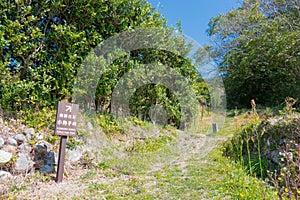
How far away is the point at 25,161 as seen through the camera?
398 cm

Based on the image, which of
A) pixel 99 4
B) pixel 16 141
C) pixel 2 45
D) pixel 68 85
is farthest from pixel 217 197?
pixel 99 4

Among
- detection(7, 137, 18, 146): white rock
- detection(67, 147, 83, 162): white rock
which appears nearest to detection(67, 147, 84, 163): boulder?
detection(67, 147, 83, 162): white rock

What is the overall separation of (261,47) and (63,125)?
10.3m

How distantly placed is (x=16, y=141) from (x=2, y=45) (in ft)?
6.48

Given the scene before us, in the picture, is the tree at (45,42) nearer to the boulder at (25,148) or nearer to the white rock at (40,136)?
the white rock at (40,136)

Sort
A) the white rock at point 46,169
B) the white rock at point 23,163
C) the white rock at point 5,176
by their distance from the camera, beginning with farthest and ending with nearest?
the white rock at point 46,169 < the white rock at point 23,163 < the white rock at point 5,176

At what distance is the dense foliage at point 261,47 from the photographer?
32.3 feet

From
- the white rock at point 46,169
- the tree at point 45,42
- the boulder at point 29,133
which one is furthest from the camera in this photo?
the tree at point 45,42

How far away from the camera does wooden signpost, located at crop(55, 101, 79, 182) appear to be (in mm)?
3877

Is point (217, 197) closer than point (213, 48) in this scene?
Yes

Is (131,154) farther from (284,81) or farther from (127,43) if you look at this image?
(284,81)

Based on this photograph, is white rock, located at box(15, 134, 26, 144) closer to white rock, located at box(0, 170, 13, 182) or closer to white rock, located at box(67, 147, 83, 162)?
white rock, located at box(0, 170, 13, 182)

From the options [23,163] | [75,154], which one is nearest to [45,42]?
[75,154]

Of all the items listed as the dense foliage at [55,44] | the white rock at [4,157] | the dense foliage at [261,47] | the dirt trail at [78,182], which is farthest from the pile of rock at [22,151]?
the dense foliage at [261,47]
